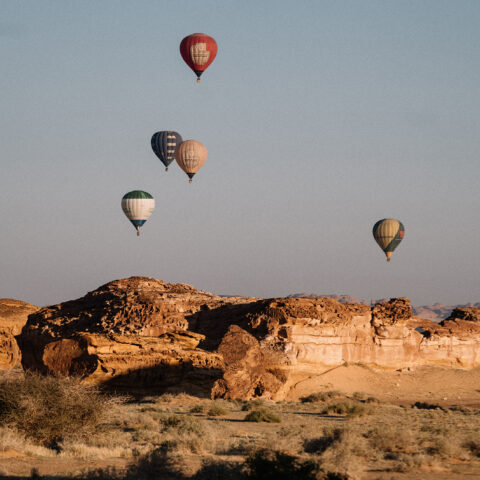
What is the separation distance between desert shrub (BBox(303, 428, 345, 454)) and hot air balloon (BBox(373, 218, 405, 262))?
44.4 metres

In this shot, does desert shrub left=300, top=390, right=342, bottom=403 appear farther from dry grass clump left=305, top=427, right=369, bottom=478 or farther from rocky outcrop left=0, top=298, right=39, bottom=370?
rocky outcrop left=0, top=298, right=39, bottom=370

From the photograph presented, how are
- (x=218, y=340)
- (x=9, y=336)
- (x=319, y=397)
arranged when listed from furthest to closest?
(x=9, y=336) < (x=319, y=397) < (x=218, y=340)

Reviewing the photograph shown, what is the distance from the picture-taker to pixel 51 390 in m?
17.0

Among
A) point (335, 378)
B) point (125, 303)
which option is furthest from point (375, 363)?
point (125, 303)

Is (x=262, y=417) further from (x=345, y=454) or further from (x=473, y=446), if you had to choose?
(x=345, y=454)

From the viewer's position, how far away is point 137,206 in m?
53.7

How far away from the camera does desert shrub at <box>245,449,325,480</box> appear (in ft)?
36.1

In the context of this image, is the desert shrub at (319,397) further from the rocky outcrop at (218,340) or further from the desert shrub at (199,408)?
the desert shrub at (199,408)

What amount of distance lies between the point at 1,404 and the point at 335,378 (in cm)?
2157

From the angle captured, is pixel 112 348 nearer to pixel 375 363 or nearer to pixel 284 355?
pixel 284 355

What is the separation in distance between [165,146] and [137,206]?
750 cm

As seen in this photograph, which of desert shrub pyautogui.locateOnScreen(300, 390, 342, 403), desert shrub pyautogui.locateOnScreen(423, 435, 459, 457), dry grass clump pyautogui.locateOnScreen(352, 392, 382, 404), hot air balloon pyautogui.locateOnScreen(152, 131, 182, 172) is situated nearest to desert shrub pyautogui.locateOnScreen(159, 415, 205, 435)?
desert shrub pyautogui.locateOnScreen(423, 435, 459, 457)

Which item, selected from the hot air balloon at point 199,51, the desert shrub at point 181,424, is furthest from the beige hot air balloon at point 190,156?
the desert shrub at point 181,424

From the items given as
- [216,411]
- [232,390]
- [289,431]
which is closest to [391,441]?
[289,431]
